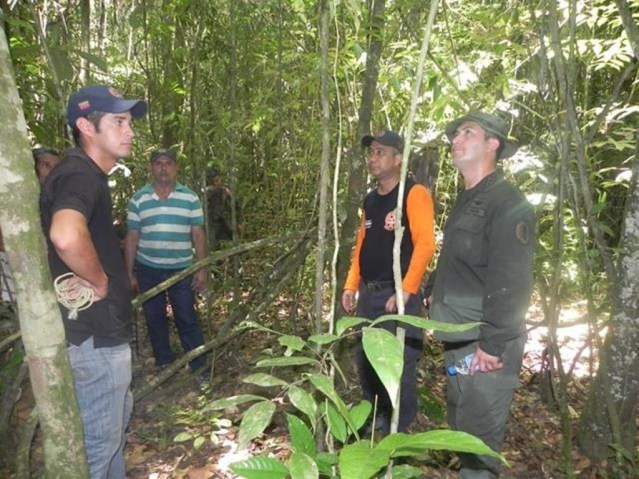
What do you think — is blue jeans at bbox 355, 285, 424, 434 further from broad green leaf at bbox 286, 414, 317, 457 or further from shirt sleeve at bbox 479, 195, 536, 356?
broad green leaf at bbox 286, 414, 317, 457

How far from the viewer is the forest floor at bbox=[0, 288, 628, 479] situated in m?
3.26

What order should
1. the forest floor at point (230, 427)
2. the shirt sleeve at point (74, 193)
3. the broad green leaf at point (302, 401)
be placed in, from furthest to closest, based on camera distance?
the forest floor at point (230, 427) → the shirt sleeve at point (74, 193) → the broad green leaf at point (302, 401)

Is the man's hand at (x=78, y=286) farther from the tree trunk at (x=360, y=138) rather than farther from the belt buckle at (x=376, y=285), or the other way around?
the tree trunk at (x=360, y=138)

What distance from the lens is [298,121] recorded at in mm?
5328

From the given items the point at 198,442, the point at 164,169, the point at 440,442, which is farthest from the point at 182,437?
the point at 440,442

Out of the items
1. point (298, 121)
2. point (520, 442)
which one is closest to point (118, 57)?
point (298, 121)

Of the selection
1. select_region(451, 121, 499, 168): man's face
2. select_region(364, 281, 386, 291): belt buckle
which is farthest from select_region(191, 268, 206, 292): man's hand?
select_region(451, 121, 499, 168): man's face

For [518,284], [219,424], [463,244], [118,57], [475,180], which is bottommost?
[219,424]

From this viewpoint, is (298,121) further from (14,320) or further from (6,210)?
(6,210)

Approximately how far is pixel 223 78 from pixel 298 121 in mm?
978

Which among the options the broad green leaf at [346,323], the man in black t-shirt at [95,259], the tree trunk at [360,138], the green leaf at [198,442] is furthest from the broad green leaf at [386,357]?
the green leaf at [198,442]

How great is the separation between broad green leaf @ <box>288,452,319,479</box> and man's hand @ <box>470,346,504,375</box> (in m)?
1.51

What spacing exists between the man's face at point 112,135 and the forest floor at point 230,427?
4.75 feet

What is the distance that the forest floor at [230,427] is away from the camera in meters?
3.26
